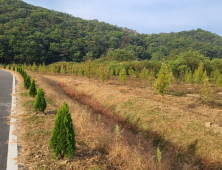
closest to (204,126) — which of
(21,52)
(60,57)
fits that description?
(21,52)

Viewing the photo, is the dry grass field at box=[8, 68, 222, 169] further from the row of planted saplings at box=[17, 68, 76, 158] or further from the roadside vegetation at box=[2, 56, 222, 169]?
the row of planted saplings at box=[17, 68, 76, 158]

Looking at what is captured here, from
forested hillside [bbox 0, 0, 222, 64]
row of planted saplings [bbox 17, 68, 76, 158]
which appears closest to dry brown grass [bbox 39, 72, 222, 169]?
row of planted saplings [bbox 17, 68, 76, 158]

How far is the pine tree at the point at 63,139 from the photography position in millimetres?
3762

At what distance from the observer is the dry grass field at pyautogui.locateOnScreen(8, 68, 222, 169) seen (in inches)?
156

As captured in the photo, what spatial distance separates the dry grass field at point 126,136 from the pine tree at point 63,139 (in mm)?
224

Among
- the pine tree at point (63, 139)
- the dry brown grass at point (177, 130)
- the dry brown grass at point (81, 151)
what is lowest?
the dry brown grass at point (177, 130)

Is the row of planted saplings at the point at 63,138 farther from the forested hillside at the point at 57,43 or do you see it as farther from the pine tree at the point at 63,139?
the forested hillside at the point at 57,43

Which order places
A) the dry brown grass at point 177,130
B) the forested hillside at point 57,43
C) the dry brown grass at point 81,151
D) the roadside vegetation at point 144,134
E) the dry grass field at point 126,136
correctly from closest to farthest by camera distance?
the dry brown grass at point 81,151 < the dry grass field at point 126,136 < the roadside vegetation at point 144,134 < the dry brown grass at point 177,130 < the forested hillside at point 57,43

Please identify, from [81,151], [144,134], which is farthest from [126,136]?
[81,151]

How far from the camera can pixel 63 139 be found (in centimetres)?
381

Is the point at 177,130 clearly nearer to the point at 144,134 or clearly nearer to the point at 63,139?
the point at 144,134

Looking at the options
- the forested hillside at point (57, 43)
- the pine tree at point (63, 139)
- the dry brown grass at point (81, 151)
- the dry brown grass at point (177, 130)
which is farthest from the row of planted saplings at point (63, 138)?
the forested hillside at point (57, 43)

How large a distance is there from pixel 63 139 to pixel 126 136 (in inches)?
176

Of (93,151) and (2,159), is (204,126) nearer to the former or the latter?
(93,151)
